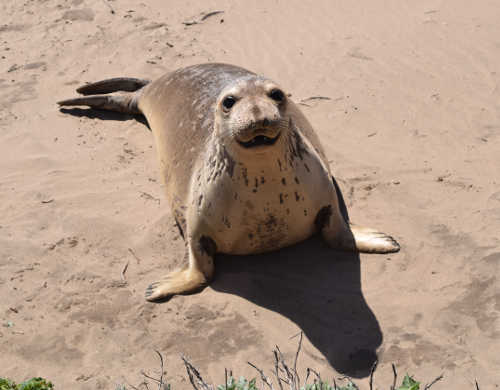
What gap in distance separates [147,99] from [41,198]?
61.3 inches

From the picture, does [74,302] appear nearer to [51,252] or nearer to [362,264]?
[51,252]

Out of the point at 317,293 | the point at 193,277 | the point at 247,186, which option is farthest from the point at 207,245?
the point at 317,293

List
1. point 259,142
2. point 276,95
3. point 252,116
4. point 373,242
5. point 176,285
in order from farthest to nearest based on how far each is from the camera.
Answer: point 373,242
point 176,285
point 276,95
point 259,142
point 252,116

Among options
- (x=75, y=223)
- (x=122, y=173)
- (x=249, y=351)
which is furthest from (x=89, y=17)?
(x=249, y=351)

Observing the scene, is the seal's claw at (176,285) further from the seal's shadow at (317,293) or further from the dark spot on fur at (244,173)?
the dark spot on fur at (244,173)

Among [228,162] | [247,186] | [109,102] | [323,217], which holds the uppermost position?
[228,162]

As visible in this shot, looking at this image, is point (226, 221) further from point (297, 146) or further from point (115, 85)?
point (115, 85)

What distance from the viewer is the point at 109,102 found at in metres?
6.47

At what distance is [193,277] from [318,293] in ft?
2.51

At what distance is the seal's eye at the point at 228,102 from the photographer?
10.7 ft

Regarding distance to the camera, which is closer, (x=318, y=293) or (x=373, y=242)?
(x=318, y=293)

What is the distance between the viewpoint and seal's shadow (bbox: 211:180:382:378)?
10.3ft

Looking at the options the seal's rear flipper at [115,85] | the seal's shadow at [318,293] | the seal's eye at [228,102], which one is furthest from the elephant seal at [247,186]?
the seal's rear flipper at [115,85]

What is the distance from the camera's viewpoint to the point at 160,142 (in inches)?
200
